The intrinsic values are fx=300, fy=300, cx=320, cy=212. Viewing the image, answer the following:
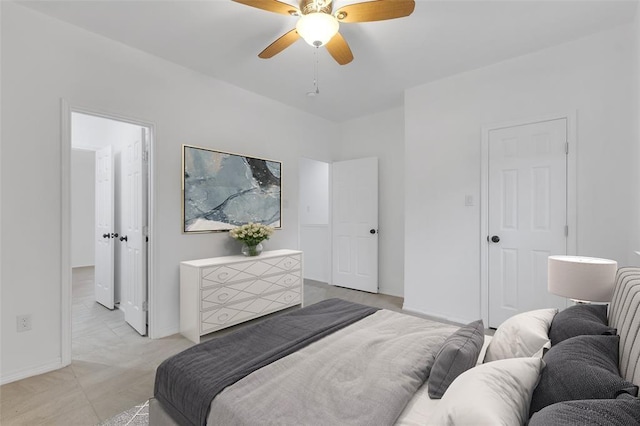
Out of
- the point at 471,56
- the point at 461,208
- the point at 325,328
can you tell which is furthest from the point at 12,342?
the point at 471,56

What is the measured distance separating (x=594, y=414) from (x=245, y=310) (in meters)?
2.86

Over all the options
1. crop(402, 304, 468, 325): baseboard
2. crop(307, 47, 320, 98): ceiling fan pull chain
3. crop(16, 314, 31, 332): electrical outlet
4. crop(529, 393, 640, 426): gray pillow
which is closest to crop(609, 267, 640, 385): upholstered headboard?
crop(529, 393, 640, 426): gray pillow

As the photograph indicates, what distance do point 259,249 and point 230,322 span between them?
81 centimetres

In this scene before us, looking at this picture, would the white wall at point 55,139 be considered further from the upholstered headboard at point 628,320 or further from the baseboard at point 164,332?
the upholstered headboard at point 628,320

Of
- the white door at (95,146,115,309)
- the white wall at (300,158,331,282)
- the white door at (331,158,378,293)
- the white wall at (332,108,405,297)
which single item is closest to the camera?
the white door at (95,146,115,309)

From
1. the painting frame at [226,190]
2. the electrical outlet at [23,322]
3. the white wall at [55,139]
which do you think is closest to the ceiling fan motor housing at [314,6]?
the white wall at [55,139]

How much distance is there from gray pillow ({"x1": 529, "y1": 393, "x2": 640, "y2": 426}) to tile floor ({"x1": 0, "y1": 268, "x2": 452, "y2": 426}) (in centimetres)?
206

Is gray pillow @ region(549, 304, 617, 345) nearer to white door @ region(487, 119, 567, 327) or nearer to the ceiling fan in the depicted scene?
white door @ region(487, 119, 567, 327)

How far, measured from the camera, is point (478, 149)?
10.3 ft

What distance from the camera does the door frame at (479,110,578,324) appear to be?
8.59 feet

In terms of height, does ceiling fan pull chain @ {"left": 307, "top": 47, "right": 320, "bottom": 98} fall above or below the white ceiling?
below

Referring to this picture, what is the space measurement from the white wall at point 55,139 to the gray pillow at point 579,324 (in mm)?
3008

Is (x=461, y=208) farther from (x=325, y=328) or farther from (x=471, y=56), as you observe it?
(x=325, y=328)

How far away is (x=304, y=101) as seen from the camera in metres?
4.00
